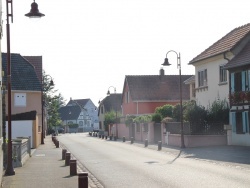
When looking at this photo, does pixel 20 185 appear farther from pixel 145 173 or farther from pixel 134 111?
pixel 134 111

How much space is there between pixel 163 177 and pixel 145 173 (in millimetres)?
1656


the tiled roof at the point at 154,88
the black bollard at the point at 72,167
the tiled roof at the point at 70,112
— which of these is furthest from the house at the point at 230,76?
the tiled roof at the point at 70,112

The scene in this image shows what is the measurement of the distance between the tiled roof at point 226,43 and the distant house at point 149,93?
1019 inches

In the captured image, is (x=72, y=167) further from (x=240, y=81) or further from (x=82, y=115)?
(x=82, y=115)

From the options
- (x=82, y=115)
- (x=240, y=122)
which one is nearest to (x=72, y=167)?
(x=240, y=122)

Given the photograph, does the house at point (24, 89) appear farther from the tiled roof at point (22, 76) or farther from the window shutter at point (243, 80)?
the window shutter at point (243, 80)

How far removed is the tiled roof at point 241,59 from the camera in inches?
1285

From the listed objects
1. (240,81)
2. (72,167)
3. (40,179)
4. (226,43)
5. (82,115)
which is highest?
(226,43)

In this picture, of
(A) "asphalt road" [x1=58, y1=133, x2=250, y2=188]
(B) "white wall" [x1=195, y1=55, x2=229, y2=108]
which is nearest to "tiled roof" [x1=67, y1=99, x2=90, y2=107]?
(B) "white wall" [x1=195, y1=55, x2=229, y2=108]

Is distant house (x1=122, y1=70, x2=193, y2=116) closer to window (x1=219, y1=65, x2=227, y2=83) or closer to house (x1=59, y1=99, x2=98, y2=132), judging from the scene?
window (x1=219, y1=65, x2=227, y2=83)

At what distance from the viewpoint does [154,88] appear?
71.1 m

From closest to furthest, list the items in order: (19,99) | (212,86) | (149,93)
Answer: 1. (212,86)
2. (19,99)
3. (149,93)

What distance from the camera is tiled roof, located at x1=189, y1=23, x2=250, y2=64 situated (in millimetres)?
37078

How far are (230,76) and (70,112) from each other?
117 metres
